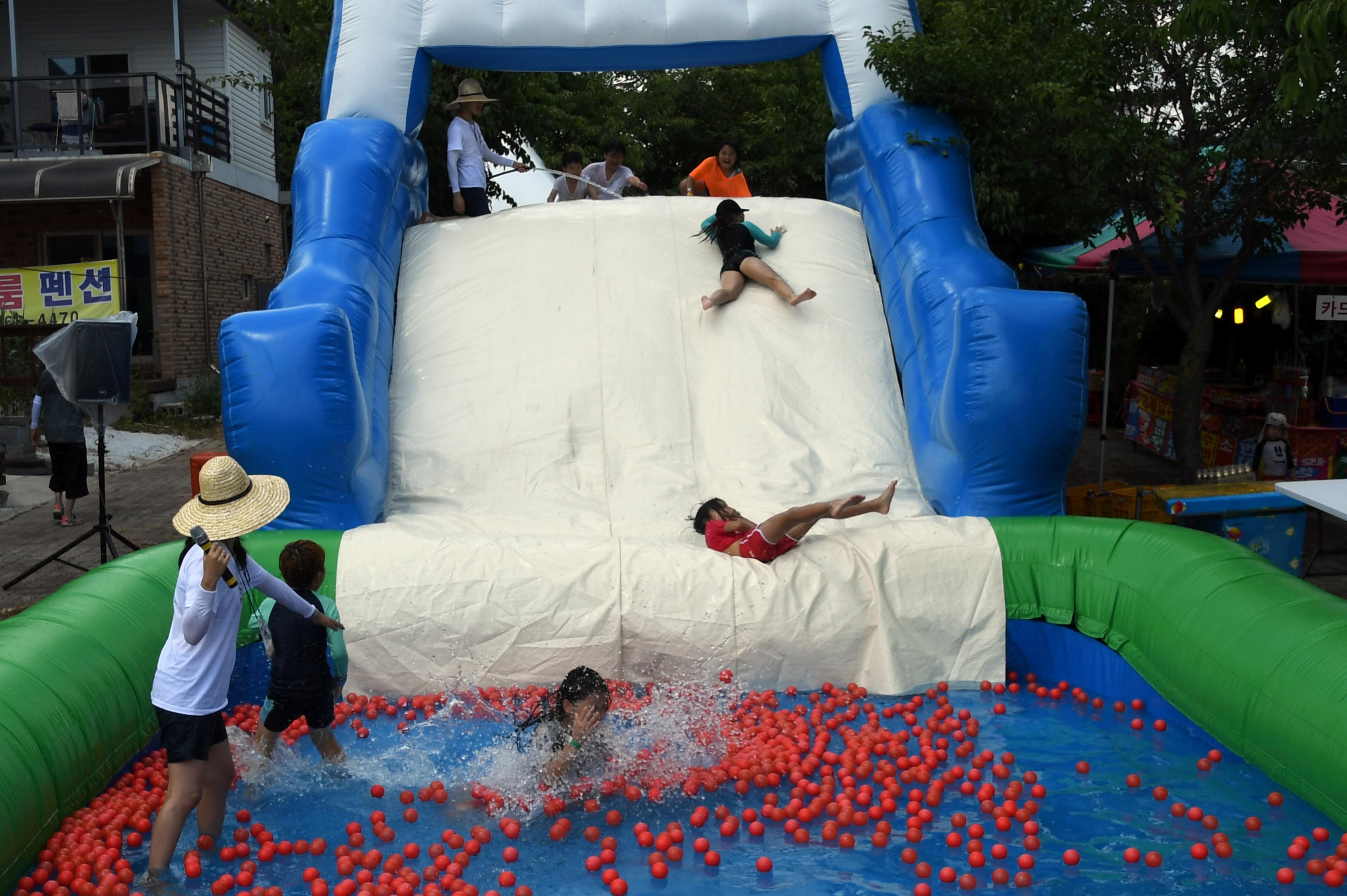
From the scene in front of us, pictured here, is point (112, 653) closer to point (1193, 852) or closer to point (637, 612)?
point (637, 612)

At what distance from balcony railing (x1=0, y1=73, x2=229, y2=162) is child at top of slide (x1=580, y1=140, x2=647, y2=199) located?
255 inches

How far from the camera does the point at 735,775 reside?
4086 millimetres

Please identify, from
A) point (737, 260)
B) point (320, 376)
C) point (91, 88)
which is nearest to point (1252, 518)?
point (737, 260)

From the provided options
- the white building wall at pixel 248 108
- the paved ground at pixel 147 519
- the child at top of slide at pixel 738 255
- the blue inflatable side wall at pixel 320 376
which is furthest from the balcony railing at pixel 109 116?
the child at top of slide at pixel 738 255

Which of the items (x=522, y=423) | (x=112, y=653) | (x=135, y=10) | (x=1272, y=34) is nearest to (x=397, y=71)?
(x=522, y=423)

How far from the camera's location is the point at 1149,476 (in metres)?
9.59

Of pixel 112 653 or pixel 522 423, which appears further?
pixel 522 423

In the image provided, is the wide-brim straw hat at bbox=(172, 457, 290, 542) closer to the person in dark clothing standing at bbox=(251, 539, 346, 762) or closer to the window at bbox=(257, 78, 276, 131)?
the person in dark clothing standing at bbox=(251, 539, 346, 762)

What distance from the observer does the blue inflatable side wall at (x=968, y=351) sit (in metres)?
5.30

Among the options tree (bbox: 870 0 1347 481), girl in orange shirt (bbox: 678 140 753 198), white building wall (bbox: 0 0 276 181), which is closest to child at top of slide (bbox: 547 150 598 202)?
girl in orange shirt (bbox: 678 140 753 198)

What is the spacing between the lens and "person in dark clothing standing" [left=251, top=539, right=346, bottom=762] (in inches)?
153

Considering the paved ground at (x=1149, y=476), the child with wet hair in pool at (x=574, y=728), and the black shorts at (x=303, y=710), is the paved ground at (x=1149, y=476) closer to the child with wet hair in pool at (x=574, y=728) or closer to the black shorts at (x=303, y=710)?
the child with wet hair in pool at (x=574, y=728)

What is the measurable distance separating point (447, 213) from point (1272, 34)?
23.7ft

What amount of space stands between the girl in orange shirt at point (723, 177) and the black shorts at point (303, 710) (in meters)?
5.84
